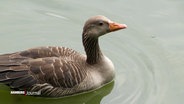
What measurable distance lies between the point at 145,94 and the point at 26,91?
5.67 feet

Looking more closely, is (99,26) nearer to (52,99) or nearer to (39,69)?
(39,69)

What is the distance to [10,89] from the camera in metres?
7.08

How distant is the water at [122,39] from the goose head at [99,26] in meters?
0.92

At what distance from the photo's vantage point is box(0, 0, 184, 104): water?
7270 millimetres

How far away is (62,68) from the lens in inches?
273

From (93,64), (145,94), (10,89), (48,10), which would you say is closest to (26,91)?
(10,89)

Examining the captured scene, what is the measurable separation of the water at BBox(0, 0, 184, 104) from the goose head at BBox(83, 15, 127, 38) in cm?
92

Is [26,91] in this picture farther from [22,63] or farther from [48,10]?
[48,10]

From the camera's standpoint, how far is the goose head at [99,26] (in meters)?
7.03

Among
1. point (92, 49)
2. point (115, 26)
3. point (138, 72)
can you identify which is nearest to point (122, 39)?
point (138, 72)

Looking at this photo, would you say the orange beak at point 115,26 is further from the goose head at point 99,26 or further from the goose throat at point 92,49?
the goose throat at point 92,49

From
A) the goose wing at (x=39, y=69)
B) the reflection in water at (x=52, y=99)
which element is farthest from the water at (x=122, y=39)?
the goose wing at (x=39, y=69)

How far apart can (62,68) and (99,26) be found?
2.63ft

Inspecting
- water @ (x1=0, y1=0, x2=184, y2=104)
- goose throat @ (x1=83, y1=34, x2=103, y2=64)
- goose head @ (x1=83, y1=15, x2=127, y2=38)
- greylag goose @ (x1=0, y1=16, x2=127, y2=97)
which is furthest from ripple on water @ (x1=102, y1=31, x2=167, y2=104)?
goose head @ (x1=83, y1=15, x2=127, y2=38)
